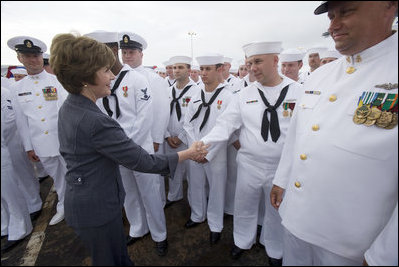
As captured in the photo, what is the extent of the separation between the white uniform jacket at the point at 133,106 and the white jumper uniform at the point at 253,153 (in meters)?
0.88

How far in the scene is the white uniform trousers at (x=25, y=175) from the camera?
369 cm

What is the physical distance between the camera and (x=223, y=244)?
2.95m

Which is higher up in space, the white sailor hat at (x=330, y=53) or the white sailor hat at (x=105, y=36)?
the white sailor hat at (x=330, y=53)

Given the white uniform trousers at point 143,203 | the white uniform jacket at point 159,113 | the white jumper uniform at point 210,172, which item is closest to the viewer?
the white uniform trousers at point 143,203

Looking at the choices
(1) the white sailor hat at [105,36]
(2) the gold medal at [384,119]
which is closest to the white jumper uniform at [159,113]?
(1) the white sailor hat at [105,36]

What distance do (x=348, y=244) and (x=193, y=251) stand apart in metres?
2.05

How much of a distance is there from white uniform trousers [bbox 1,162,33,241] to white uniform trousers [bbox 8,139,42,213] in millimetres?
1591

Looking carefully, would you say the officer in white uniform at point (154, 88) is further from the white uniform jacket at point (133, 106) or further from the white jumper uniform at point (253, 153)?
the white jumper uniform at point (253, 153)

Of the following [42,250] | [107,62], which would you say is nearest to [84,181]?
[107,62]

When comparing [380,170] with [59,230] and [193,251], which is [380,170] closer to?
[193,251]

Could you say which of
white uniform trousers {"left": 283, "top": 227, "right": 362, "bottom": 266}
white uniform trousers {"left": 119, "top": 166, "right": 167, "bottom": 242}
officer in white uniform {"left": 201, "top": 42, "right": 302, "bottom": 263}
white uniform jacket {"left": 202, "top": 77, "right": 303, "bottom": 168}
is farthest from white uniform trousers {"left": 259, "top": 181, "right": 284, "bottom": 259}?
white uniform trousers {"left": 119, "top": 166, "right": 167, "bottom": 242}

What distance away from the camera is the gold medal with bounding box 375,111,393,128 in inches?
45.0

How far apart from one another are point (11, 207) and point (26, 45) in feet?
9.94

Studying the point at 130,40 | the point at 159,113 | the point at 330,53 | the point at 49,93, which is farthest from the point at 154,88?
the point at 330,53
